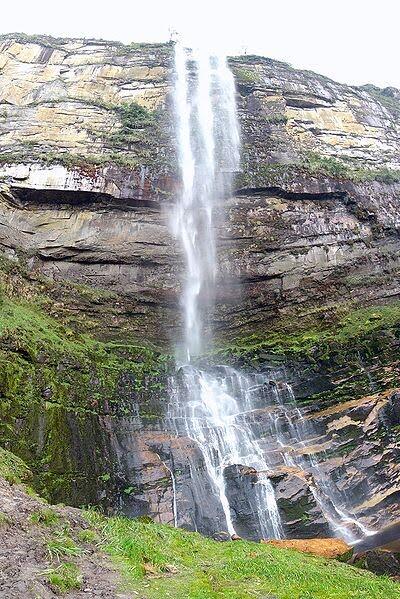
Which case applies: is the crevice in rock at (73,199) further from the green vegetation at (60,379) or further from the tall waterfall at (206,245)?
the green vegetation at (60,379)

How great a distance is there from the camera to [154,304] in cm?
2517

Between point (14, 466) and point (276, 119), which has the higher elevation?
point (276, 119)

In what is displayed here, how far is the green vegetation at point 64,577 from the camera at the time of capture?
191 inches

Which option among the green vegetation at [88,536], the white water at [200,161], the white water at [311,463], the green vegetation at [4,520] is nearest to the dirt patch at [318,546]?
the white water at [311,463]

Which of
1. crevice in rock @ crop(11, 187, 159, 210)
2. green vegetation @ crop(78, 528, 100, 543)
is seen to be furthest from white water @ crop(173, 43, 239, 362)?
green vegetation @ crop(78, 528, 100, 543)

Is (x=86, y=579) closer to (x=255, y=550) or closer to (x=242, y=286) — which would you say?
(x=255, y=550)

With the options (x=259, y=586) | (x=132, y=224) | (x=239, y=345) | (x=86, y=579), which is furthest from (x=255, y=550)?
(x=132, y=224)

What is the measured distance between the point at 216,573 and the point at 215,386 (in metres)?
14.4

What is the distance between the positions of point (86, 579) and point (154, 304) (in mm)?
20069

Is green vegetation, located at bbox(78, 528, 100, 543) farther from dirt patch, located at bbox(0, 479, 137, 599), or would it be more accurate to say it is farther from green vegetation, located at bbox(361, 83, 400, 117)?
green vegetation, located at bbox(361, 83, 400, 117)

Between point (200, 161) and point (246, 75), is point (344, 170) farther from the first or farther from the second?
point (246, 75)

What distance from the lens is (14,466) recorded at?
13.0m

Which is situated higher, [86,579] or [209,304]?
[209,304]

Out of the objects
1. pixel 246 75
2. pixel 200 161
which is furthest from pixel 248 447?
pixel 246 75
